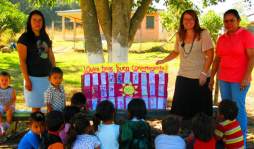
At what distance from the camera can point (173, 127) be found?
4.49m

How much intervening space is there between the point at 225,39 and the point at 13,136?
3789 millimetres

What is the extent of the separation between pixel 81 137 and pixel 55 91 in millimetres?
1309

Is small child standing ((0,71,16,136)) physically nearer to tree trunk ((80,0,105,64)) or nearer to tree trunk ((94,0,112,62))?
tree trunk ((80,0,105,64))

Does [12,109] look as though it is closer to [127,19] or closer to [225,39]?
[127,19]

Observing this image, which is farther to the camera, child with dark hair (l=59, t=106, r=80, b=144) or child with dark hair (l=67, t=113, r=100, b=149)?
child with dark hair (l=59, t=106, r=80, b=144)

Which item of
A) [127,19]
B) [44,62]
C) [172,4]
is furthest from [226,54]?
[172,4]

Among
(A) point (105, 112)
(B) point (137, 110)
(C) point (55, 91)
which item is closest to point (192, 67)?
(B) point (137, 110)

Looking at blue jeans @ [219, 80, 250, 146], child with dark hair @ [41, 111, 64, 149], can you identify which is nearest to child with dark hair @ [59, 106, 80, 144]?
child with dark hair @ [41, 111, 64, 149]

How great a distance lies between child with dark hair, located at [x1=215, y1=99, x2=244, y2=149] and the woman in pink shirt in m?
0.62

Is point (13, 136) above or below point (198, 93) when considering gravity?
below

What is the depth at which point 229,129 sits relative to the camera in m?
4.87

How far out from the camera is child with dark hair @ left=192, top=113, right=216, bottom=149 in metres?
4.48

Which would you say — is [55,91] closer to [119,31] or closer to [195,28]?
[119,31]

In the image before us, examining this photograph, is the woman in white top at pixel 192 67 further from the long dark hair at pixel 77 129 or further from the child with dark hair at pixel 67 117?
the long dark hair at pixel 77 129
